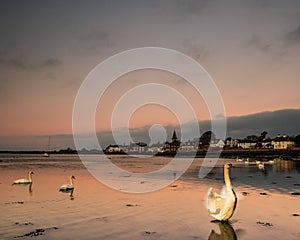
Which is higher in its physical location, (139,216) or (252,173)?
(252,173)

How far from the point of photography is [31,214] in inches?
618

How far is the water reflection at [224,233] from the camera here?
38.6 feet

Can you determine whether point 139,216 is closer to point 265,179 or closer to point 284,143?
point 265,179

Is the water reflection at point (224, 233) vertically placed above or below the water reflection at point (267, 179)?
below

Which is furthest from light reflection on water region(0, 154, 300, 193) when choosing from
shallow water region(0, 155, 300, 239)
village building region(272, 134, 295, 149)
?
village building region(272, 134, 295, 149)

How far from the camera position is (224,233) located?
12.4 metres

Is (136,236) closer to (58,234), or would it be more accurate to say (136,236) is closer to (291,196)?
(58,234)

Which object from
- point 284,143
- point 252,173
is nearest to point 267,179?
point 252,173

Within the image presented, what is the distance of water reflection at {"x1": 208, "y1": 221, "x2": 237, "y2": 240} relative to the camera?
11759 mm

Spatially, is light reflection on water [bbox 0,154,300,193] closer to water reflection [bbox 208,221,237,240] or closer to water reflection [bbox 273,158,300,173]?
water reflection [bbox 273,158,300,173]

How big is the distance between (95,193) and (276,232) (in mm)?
14105

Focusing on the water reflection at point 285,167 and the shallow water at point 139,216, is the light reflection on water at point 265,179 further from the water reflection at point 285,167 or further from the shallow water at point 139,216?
the shallow water at point 139,216

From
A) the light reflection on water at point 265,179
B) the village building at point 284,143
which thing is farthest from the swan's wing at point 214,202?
the village building at point 284,143

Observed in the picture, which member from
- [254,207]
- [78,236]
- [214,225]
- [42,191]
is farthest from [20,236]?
[42,191]
